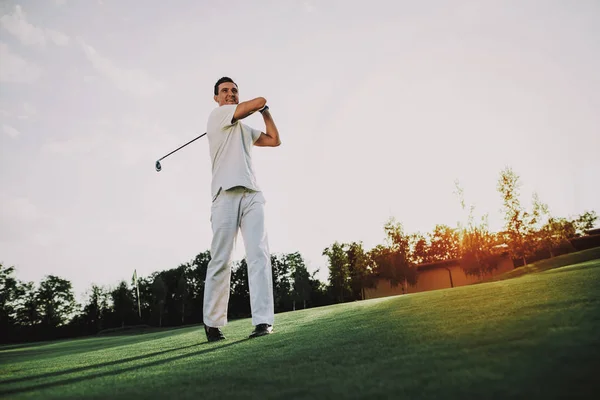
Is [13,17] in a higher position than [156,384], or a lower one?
higher

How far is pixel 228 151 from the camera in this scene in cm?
425

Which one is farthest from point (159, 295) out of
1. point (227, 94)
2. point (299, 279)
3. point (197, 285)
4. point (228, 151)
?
point (228, 151)

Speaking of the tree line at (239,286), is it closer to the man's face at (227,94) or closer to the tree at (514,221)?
the tree at (514,221)

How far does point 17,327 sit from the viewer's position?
2253 inches

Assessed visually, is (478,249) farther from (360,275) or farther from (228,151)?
(228,151)

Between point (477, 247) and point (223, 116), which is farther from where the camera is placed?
point (477, 247)

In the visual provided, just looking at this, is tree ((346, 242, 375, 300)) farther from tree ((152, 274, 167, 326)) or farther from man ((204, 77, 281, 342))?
man ((204, 77, 281, 342))

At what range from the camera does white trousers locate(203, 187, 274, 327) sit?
3871 millimetres

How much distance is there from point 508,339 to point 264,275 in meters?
2.68

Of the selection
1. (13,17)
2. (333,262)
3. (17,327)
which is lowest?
(17,327)

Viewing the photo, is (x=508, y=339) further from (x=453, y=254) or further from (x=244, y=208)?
(x=453, y=254)

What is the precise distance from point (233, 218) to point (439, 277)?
4369cm

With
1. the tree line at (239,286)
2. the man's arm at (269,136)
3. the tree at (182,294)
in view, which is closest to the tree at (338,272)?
the tree line at (239,286)

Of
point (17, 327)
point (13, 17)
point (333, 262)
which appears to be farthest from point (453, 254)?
point (17, 327)
